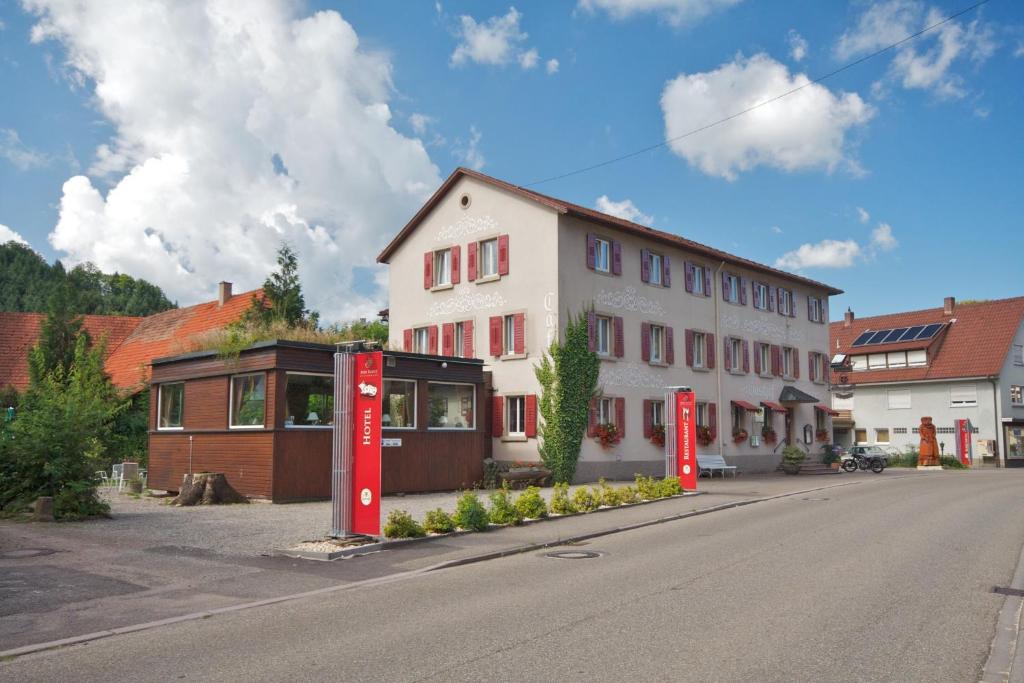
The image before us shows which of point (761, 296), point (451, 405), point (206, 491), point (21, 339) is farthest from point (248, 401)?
point (21, 339)

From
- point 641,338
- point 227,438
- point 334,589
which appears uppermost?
point 641,338

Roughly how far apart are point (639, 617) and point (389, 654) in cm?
244

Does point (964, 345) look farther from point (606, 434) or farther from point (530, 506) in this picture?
point (530, 506)

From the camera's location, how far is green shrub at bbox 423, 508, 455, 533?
13.9 metres

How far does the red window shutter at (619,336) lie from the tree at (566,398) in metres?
1.89

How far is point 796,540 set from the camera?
13156 millimetres

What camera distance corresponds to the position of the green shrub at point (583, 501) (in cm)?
Result: 1758

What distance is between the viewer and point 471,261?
31.0 m

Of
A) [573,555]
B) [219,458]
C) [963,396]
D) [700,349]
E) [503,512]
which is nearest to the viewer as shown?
[573,555]

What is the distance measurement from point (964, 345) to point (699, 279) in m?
26.5

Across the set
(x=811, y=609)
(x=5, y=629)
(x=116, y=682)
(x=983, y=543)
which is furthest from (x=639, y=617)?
(x=983, y=543)

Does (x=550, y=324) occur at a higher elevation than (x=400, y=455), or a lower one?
higher

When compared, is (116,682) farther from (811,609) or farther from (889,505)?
(889,505)

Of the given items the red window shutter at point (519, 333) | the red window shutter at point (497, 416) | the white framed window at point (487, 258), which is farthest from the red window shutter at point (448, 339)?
the red window shutter at point (519, 333)
